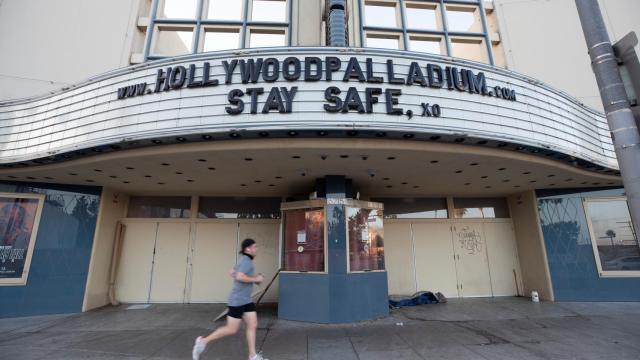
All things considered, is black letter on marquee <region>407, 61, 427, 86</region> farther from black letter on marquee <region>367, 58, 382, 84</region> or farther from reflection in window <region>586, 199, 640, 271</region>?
reflection in window <region>586, 199, 640, 271</region>

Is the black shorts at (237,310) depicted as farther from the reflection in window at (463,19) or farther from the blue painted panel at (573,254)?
the reflection in window at (463,19)

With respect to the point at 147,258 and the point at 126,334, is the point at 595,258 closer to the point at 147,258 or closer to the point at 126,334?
the point at 126,334

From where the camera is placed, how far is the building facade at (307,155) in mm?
5879

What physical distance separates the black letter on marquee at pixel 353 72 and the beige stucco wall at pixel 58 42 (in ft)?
25.4

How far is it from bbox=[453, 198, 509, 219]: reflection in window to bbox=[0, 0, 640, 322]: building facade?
0.07 m

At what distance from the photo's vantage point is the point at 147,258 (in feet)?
32.7

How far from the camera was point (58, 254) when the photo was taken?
8.48m

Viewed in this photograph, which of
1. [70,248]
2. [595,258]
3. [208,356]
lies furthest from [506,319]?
[70,248]

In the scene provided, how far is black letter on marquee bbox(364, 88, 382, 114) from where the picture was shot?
567cm

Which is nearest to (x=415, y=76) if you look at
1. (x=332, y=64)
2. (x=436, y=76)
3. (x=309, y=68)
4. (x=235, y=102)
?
(x=436, y=76)

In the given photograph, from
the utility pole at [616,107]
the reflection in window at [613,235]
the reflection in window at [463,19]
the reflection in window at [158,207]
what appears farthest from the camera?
the reflection in window at [463,19]

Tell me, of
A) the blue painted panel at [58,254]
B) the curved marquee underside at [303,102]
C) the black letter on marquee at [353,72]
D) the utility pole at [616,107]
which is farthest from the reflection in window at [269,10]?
the utility pole at [616,107]

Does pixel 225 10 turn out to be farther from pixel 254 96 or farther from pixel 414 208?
pixel 414 208

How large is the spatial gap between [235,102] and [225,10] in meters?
6.37
